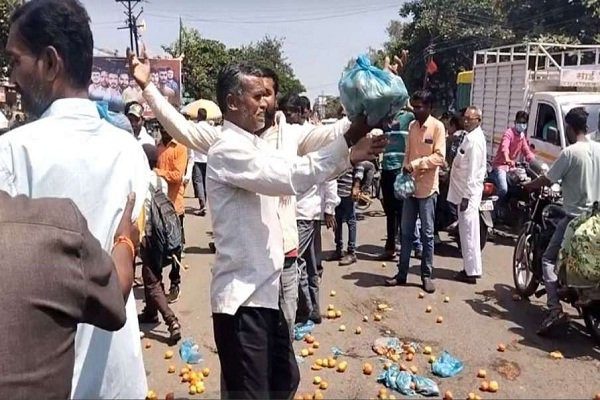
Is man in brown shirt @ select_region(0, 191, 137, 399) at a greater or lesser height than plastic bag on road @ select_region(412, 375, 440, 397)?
greater

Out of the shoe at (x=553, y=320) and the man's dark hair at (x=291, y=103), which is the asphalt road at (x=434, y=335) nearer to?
the shoe at (x=553, y=320)

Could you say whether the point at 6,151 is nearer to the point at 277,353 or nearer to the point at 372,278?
the point at 277,353

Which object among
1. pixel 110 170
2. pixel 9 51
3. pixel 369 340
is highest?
pixel 9 51

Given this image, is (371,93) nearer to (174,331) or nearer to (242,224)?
(242,224)

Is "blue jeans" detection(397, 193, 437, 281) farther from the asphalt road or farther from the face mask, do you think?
the face mask

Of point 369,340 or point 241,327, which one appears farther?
point 369,340

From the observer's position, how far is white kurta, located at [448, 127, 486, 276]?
23.7 ft

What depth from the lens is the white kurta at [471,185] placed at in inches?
285

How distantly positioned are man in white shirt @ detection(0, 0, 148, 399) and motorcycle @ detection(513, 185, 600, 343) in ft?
14.9

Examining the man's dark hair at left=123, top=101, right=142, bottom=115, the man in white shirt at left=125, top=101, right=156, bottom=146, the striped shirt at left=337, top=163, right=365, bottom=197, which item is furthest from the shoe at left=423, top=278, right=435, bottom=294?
the man's dark hair at left=123, top=101, right=142, bottom=115

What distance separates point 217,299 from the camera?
299cm

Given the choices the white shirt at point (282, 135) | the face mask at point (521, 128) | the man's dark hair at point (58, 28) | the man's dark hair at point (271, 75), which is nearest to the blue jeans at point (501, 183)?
the face mask at point (521, 128)

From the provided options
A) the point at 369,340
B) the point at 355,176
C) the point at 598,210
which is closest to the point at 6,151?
the point at 369,340

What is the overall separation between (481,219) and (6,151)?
7284 mm
